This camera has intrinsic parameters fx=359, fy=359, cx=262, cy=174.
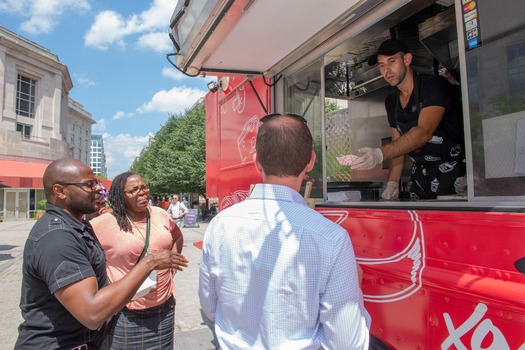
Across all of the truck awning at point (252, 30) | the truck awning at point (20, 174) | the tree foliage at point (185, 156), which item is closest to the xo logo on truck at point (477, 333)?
the truck awning at point (252, 30)

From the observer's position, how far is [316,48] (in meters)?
2.87

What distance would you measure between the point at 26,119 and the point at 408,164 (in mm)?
37124

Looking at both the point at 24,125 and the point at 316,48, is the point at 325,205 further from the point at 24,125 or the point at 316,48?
the point at 24,125

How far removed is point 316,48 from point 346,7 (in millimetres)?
565

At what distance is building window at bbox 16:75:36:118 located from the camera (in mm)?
32156

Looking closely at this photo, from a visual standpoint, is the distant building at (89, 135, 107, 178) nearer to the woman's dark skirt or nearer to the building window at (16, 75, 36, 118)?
the building window at (16, 75, 36, 118)

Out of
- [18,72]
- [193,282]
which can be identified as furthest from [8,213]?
[193,282]

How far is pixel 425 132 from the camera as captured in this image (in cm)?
235

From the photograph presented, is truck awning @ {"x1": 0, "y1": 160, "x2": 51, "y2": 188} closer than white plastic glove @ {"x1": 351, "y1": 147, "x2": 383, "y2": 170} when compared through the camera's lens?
No

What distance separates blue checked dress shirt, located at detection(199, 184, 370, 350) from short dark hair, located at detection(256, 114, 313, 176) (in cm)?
7

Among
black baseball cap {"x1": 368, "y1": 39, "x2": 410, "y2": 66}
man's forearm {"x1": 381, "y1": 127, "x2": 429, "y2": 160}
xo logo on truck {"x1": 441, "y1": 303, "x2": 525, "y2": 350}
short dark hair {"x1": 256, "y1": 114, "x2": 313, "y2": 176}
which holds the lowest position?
xo logo on truck {"x1": 441, "y1": 303, "x2": 525, "y2": 350}

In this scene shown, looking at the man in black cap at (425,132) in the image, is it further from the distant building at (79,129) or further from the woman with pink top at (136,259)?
the distant building at (79,129)

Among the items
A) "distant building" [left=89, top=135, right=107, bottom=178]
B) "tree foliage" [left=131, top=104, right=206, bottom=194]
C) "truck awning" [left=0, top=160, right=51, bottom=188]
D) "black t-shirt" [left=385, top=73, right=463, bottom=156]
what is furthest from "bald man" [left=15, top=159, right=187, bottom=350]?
"distant building" [left=89, top=135, right=107, bottom=178]

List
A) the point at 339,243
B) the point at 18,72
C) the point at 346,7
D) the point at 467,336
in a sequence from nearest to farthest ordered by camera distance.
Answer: the point at 339,243 → the point at 467,336 → the point at 346,7 → the point at 18,72
